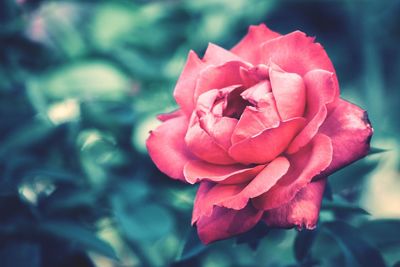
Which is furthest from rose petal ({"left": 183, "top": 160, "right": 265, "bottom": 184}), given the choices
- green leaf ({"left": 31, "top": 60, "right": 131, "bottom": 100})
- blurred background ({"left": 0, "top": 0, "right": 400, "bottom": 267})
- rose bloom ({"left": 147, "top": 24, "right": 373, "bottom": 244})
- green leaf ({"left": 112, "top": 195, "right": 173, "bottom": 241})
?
green leaf ({"left": 31, "top": 60, "right": 131, "bottom": 100})

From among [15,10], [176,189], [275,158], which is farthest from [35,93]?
[275,158]

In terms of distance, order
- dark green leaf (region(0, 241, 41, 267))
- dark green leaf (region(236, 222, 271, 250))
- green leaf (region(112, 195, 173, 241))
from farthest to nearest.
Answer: green leaf (region(112, 195, 173, 241)), dark green leaf (region(0, 241, 41, 267)), dark green leaf (region(236, 222, 271, 250))

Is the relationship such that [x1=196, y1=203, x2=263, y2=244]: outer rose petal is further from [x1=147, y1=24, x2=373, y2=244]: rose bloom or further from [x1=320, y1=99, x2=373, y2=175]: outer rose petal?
[x1=320, y1=99, x2=373, y2=175]: outer rose petal

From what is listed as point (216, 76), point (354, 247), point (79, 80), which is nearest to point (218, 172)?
point (216, 76)

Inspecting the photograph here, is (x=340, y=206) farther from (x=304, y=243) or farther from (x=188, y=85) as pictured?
(x=188, y=85)

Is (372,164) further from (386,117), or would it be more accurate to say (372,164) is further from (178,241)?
(386,117)

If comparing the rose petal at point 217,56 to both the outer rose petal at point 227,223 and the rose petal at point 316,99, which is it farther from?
the outer rose petal at point 227,223
